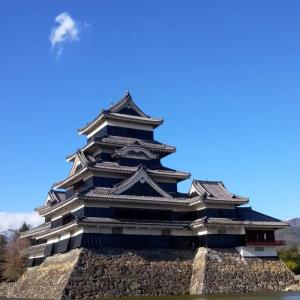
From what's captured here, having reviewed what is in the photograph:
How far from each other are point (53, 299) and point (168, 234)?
9.77 m

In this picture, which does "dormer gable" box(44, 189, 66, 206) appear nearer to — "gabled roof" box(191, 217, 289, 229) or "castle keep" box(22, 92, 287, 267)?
"castle keep" box(22, 92, 287, 267)

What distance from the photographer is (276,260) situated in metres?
35.6

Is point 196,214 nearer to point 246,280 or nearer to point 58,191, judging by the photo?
point 246,280

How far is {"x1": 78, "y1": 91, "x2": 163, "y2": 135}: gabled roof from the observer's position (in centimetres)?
3831

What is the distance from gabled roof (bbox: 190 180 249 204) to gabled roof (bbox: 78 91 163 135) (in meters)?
6.83

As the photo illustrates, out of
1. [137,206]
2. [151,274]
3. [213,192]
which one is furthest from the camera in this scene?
[213,192]

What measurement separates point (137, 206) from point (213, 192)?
22.1 ft

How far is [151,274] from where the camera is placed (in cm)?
3130

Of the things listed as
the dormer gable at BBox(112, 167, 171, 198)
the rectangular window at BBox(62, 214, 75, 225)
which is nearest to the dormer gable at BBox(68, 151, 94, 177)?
the dormer gable at BBox(112, 167, 171, 198)

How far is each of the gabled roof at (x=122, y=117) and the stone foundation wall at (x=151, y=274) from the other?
1175 centimetres

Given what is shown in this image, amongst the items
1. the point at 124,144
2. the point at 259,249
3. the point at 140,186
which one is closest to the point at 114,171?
the point at 140,186

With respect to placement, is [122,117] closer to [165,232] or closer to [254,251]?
[165,232]

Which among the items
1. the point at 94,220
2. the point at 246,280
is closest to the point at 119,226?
the point at 94,220

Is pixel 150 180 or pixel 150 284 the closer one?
pixel 150 284
